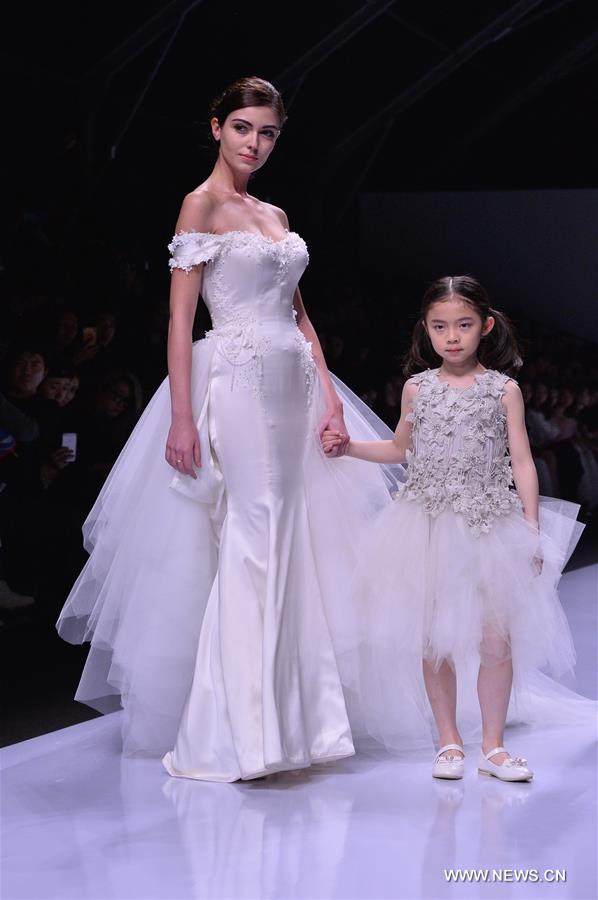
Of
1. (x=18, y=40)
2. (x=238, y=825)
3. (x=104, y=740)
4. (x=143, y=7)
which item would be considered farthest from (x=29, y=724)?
(x=143, y=7)

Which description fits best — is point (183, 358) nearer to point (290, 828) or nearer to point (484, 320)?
point (484, 320)

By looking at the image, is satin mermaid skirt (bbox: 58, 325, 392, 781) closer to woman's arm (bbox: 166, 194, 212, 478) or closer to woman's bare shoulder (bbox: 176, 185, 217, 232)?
woman's arm (bbox: 166, 194, 212, 478)

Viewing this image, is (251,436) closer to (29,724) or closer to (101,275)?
(29,724)

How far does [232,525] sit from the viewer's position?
2.93 m

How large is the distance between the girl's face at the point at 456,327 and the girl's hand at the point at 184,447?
23.7 inches

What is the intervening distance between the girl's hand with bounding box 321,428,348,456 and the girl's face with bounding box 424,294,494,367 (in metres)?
0.34

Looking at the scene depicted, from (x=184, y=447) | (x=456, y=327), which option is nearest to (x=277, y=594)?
(x=184, y=447)

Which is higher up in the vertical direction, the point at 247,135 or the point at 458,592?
the point at 247,135

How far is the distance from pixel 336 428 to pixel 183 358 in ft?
1.41

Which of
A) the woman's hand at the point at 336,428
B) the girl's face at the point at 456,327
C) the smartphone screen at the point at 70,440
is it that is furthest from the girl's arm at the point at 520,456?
the smartphone screen at the point at 70,440

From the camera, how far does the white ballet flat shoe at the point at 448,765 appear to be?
282 centimetres

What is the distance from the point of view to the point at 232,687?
281 cm

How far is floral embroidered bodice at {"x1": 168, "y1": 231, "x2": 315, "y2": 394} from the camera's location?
2934 mm

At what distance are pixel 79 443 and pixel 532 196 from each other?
7.59 metres
